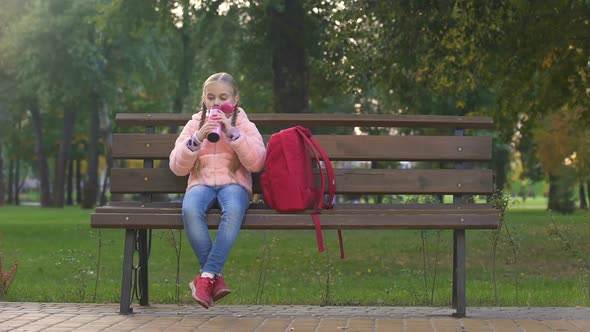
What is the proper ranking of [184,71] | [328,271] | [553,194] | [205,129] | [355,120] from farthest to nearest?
[553,194]
[184,71]
[328,271]
[355,120]
[205,129]

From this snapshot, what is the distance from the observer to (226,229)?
652 centimetres

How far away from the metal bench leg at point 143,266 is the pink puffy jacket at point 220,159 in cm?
66

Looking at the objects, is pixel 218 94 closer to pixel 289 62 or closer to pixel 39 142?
pixel 289 62

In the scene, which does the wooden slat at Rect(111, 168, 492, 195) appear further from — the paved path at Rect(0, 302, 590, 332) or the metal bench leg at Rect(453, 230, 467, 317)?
the paved path at Rect(0, 302, 590, 332)

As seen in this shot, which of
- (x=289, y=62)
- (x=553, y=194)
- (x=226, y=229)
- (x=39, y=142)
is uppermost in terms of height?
(x=289, y=62)

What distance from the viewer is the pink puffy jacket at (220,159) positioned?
22.4ft

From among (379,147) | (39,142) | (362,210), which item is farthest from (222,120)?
(39,142)

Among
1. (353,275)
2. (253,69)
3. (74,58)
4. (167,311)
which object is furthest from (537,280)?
(74,58)

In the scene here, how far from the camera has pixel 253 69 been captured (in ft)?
92.8

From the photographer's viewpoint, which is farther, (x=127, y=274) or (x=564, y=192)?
(x=564, y=192)

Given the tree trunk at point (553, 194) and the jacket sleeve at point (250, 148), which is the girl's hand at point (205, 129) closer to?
the jacket sleeve at point (250, 148)

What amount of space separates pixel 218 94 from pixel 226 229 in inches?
34.4

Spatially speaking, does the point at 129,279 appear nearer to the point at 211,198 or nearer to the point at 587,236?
the point at 211,198

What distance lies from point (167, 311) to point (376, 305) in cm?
162
